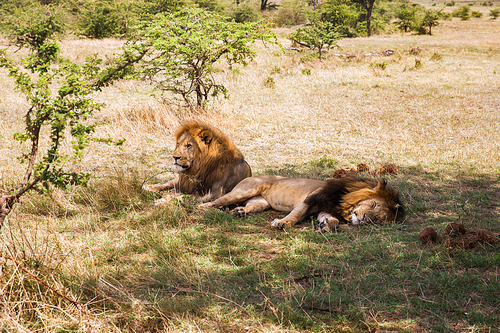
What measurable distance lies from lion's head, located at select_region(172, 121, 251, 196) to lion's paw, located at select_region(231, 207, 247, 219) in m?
0.46

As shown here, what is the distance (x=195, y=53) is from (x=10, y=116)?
5561 mm

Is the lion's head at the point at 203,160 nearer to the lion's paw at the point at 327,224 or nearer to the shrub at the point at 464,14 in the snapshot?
the lion's paw at the point at 327,224

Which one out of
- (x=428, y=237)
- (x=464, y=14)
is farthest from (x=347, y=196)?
(x=464, y=14)

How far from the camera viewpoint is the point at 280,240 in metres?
4.74

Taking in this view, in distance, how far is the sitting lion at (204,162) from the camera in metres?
5.66

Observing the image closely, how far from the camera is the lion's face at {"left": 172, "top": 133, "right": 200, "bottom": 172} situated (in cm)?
561

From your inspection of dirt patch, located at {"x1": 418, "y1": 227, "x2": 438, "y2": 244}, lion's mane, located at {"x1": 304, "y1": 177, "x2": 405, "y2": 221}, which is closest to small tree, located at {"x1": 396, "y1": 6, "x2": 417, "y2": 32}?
lion's mane, located at {"x1": 304, "y1": 177, "x2": 405, "y2": 221}

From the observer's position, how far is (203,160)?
575 cm

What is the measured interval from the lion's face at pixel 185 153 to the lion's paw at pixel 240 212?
87 cm

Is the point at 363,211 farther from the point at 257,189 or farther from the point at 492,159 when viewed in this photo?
the point at 492,159

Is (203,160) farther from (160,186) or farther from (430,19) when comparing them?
(430,19)

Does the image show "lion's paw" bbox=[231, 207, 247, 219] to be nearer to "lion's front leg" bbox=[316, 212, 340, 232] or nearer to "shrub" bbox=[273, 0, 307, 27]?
"lion's front leg" bbox=[316, 212, 340, 232]

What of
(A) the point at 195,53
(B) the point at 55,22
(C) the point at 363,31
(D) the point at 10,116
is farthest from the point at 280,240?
(C) the point at 363,31

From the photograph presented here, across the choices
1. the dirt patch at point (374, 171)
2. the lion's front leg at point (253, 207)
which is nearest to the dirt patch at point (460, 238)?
the lion's front leg at point (253, 207)
